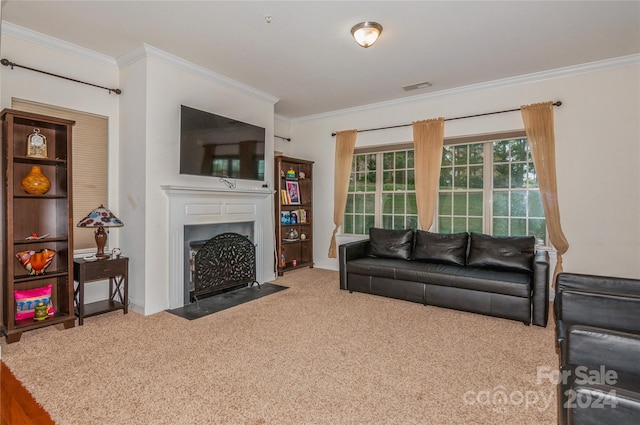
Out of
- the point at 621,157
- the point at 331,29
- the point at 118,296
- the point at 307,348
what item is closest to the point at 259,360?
the point at 307,348

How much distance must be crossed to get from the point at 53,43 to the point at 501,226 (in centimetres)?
549

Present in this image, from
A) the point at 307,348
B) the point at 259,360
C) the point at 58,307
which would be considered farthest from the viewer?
the point at 58,307

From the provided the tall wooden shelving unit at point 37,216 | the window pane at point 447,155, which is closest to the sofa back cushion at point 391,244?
the window pane at point 447,155

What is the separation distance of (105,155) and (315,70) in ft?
8.48

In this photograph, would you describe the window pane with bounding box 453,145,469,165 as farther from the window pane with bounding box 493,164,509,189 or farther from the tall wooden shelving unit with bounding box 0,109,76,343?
the tall wooden shelving unit with bounding box 0,109,76,343

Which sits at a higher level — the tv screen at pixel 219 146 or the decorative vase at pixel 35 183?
the tv screen at pixel 219 146

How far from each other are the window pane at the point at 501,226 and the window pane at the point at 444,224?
22.9 inches

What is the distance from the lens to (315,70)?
3.98 m

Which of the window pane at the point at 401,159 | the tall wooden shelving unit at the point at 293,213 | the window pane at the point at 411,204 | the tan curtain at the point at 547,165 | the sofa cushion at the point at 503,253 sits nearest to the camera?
the sofa cushion at the point at 503,253

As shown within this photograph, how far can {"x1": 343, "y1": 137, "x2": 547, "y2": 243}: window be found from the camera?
4277 mm

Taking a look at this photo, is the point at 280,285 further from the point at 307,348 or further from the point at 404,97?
the point at 404,97

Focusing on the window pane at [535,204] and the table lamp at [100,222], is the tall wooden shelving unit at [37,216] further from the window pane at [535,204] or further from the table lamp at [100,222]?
the window pane at [535,204]

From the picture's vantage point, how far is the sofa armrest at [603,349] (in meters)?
1.54

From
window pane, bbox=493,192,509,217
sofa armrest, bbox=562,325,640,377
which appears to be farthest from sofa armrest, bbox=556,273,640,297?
window pane, bbox=493,192,509,217
